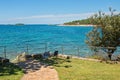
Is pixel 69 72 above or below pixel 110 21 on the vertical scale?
below

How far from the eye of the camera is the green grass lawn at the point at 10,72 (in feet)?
52.4

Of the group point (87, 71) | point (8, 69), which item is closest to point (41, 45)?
point (8, 69)

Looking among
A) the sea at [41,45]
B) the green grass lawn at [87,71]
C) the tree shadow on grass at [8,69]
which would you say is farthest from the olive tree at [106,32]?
the tree shadow on grass at [8,69]

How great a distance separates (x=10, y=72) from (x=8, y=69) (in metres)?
1.14

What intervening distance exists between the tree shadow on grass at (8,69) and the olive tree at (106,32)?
33.5 feet

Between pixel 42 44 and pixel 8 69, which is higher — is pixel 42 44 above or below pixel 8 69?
below

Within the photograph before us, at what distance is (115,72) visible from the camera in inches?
695

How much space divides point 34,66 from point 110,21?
10815 mm

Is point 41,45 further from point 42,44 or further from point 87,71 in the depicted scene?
point 87,71

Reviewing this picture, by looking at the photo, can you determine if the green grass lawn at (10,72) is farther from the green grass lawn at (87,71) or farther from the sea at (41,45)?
the sea at (41,45)

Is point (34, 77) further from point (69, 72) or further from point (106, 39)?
point (106, 39)

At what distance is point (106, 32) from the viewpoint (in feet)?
89.9

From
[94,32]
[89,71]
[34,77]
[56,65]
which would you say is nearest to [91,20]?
[94,32]

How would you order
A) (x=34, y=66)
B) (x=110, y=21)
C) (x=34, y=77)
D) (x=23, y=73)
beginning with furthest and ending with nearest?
(x=110, y=21) < (x=34, y=66) < (x=23, y=73) < (x=34, y=77)
